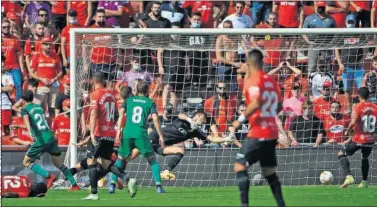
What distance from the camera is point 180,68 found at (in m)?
23.3

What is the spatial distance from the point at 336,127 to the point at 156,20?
466cm

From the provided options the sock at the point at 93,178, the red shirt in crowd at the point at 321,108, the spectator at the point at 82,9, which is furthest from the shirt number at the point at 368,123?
the spectator at the point at 82,9

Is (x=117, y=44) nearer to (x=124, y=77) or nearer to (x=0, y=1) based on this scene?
(x=124, y=77)

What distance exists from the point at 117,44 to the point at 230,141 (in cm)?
290

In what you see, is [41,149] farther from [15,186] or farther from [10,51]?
[10,51]

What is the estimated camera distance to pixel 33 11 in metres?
25.1

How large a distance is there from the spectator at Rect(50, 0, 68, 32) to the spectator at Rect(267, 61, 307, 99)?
524 centimetres

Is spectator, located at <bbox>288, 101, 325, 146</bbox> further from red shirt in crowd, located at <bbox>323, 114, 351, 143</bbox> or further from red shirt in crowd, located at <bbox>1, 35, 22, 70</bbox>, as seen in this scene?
red shirt in crowd, located at <bbox>1, 35, 22, 70</bbox>

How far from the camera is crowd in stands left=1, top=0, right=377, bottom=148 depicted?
22.5m

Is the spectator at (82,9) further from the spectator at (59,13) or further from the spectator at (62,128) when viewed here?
the spectator at (62,128)

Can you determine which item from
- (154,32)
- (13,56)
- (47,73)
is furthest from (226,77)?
(13,56)

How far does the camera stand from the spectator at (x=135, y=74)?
22592 millimetres

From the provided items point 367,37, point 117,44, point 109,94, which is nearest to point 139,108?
point 109,94

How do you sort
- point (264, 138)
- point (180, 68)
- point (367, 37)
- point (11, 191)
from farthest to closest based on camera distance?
point (180, 68) → point (367, 37) → point (11, 191) → point (264, 138)
